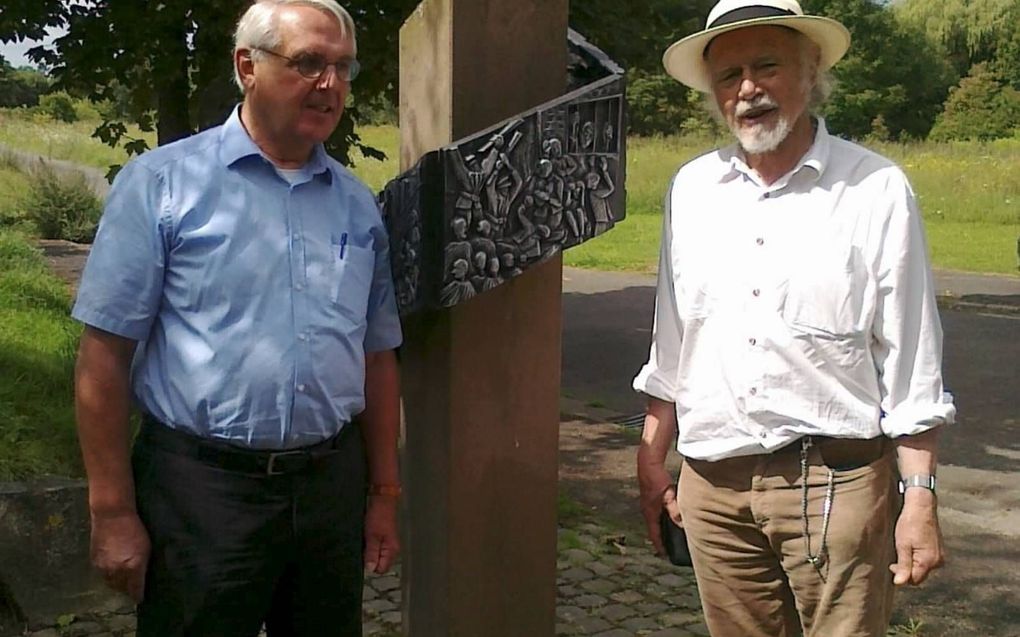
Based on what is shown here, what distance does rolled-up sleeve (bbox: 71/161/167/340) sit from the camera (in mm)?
2332

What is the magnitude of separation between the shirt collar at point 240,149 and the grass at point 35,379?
2511 mm

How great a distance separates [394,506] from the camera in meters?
2.75

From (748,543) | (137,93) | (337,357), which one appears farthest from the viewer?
(137,93)

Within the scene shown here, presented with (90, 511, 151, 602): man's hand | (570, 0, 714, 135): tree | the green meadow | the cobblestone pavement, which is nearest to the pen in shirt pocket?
(90, 511, 151, 602): man's hand

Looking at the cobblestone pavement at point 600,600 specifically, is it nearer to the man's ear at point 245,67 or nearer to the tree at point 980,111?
the man's ear at point 245,67

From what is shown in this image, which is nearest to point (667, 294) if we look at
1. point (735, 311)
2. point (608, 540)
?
point (735, 311)

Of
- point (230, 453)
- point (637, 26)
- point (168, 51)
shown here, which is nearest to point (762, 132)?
point (230, 453)

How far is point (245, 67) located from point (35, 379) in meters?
3.73

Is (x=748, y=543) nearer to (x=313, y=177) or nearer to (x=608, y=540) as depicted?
(x=313, y=177)

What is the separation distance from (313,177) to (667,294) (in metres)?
0.85

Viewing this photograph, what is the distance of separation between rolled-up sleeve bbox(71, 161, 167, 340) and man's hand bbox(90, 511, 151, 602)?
386 mm

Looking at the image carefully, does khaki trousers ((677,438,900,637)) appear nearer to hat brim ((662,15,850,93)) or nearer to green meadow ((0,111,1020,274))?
hat brim ((662,15,850,93))

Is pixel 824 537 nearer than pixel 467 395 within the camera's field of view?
Yes

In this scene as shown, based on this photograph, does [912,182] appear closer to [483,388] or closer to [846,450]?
[483,388]
